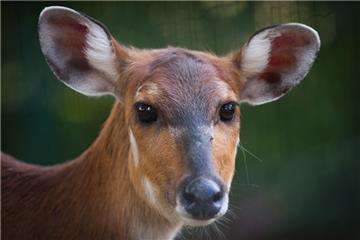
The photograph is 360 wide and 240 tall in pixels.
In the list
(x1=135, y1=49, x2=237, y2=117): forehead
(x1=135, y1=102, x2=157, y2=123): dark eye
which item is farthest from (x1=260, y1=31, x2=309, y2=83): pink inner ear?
(x1=135, y1=102, x2=157, y2=123): dark eye

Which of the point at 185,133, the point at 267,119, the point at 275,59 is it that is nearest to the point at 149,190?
the point at 185,133

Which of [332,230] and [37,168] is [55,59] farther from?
[332,230]

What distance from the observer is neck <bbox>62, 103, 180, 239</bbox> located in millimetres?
4168

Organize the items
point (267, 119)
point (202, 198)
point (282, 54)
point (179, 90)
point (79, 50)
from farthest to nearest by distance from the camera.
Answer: point (267, 119) → point (282, 54) → point (79, 50) → point (179, 90) → point (202, 198)

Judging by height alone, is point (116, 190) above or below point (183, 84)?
below

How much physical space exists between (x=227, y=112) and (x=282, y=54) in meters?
0.64

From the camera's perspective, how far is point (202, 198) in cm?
361

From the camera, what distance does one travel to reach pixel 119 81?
169 inches

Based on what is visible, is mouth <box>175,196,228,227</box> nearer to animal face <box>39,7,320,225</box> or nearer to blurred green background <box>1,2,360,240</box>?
animal face <box>39,7,320,225</box>

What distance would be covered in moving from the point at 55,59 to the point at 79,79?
6.2 inches

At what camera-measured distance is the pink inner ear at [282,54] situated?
4445 millimetres

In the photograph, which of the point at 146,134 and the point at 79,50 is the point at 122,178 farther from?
the point at 79,50

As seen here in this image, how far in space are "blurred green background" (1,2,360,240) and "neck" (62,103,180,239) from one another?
12.4 ft

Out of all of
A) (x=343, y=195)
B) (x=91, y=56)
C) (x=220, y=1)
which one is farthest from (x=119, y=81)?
(x=343, y=195)
